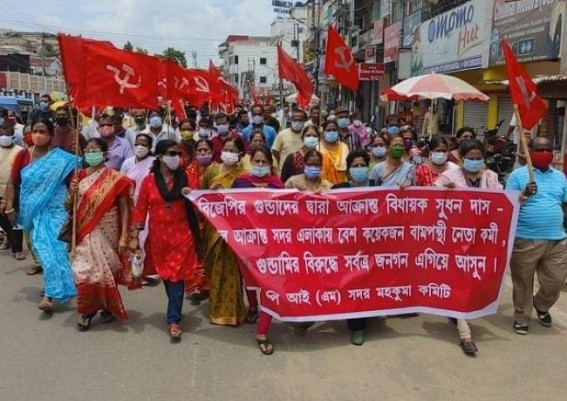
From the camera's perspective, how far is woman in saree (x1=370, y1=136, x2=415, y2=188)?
5.18 metres

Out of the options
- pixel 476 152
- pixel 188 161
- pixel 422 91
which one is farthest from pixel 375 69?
pixel 476 152

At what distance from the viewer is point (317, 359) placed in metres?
4.22

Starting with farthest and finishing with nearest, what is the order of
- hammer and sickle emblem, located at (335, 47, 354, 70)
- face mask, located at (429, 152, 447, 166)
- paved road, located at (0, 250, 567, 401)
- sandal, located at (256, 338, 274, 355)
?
hammer and sickle emblem, located at (335, 47, 354, 70) → face mask, located at (429, 152, 447, 166) → sandal, located at (256, 338, 274, 355) → paved road, located at (0, 250, 567, 401)

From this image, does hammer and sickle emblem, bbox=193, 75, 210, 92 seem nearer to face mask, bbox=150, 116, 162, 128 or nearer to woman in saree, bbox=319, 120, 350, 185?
face mask, bbox=150, 116, 162, 128

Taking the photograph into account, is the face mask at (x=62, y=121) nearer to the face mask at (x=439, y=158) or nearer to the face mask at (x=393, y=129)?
the face mask at (x=393, y=129)

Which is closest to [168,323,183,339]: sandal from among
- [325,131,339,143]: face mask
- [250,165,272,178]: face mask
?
[250,165,272,178]: face mask

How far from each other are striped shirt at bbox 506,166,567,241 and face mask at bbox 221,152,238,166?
88.8 inches

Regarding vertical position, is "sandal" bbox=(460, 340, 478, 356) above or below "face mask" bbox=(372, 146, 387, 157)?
below

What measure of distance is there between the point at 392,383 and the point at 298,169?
113 inches

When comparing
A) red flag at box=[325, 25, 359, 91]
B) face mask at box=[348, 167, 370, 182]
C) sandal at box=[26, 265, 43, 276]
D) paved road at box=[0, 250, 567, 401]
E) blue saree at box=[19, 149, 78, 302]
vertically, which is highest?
red flag at box=[325, 25, 359, 91]

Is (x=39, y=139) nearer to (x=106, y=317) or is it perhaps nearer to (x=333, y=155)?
(x=106, y=317)

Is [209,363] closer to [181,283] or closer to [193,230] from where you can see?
[181,283]

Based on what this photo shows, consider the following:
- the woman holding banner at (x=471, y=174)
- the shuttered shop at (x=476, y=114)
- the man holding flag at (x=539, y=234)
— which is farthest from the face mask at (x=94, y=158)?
the shuttered shop at (x=476, y=114)

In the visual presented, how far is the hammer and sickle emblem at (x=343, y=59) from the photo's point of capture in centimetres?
762
